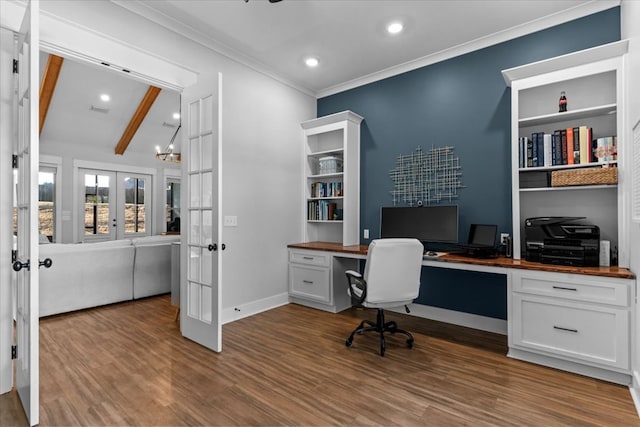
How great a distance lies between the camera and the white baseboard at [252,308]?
11.9 ft

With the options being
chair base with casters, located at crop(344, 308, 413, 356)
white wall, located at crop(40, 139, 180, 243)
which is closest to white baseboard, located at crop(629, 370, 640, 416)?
chair base with casters, located at crop(344, 308, 413, 356)

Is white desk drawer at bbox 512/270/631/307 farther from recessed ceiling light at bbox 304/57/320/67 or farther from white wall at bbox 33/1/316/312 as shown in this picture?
recessed ceiling light at bbox 304/57/320/67

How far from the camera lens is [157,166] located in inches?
340

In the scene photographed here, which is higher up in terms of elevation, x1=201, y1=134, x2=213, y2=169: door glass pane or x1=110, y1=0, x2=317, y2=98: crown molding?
x1=110, y1=0, x2=317, y2=98: crown molding

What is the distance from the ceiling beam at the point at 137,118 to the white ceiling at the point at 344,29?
3195 mm

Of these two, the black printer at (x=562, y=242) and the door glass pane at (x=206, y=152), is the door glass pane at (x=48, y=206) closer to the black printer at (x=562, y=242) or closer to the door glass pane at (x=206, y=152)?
the door glass pane at (x=206, y=152)

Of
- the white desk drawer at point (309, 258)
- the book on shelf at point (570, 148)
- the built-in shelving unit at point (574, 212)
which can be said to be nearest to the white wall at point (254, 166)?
the white desk drawer at point (309, 258)

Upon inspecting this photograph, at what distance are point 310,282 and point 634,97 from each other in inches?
135

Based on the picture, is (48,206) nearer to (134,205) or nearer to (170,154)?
(134,205)

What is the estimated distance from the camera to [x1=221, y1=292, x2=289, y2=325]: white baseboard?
3625 millimetres

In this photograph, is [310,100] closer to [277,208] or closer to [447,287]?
[277,208]

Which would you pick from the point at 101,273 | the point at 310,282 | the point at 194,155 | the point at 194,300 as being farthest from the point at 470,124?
the point at 101,273

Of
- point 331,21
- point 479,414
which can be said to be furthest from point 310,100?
point 479,414

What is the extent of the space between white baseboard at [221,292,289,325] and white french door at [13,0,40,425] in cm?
174
